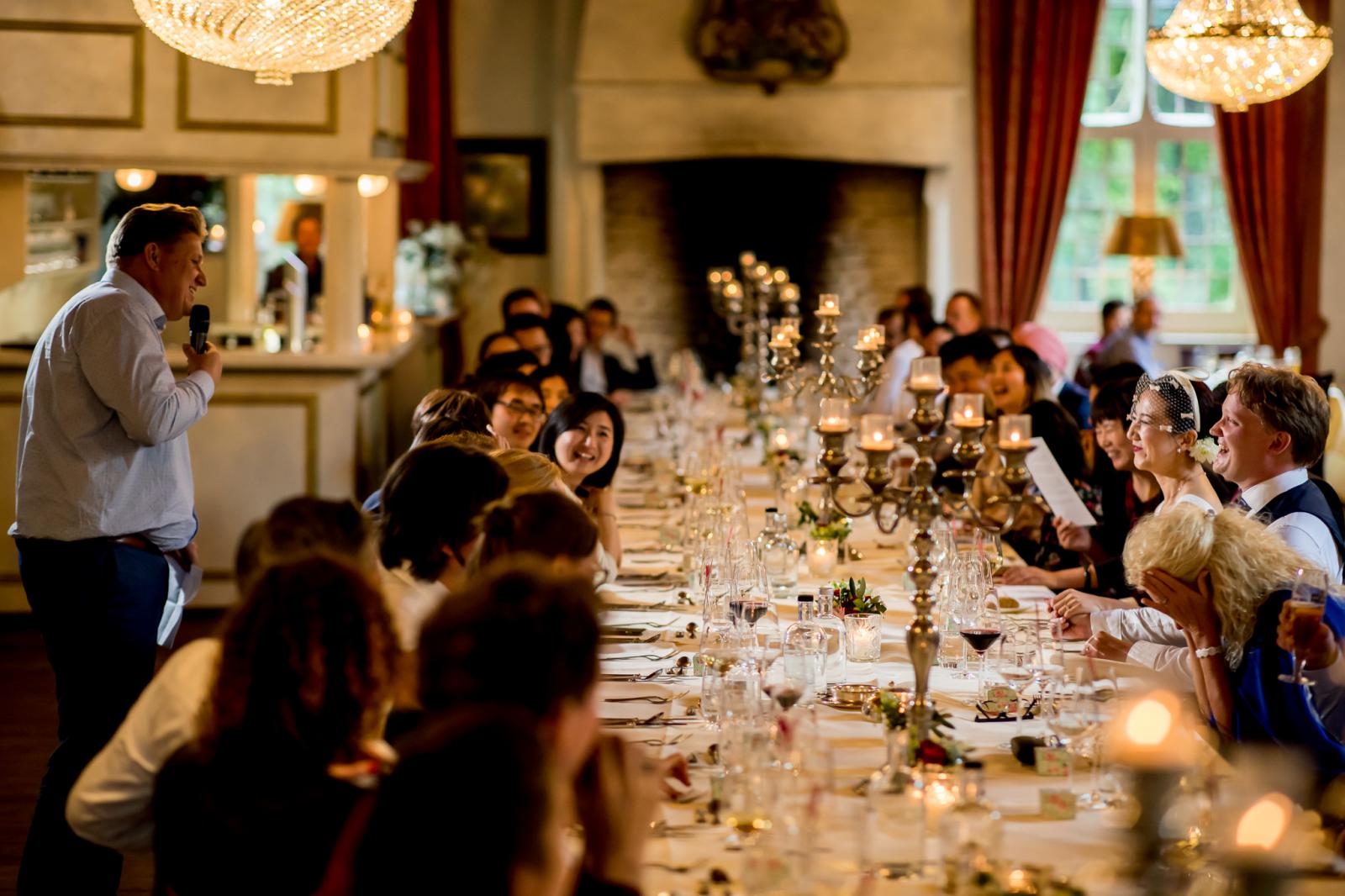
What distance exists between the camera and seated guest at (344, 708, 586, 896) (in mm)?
1185

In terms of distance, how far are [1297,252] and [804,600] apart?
27.2ft

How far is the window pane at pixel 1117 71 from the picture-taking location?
33.7ft

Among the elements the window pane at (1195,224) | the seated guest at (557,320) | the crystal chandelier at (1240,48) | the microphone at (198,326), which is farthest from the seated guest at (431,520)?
the window pane at (1195,224)

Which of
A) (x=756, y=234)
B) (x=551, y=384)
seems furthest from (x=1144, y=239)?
(x=551, y=384)

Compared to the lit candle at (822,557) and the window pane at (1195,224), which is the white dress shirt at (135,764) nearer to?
the lit candle at (822,557)

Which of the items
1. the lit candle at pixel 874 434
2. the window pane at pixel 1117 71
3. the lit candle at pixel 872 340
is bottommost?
the lit candle at pixel 874 434

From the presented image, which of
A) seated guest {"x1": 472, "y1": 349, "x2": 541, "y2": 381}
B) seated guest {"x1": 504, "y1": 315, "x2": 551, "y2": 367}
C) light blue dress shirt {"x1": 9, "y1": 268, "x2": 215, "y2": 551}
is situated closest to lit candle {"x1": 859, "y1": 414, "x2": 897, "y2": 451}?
light blue dress shirt {"x1": 9, "y1": 268, "x2": 215, "y2": 551}

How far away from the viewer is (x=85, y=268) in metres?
6.79

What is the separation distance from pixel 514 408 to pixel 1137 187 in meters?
7.40

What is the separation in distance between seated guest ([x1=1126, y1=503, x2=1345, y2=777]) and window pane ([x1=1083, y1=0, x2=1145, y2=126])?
8.54m

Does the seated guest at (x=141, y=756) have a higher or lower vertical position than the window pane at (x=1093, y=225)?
lower

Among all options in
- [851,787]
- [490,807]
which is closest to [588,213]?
[851,787]

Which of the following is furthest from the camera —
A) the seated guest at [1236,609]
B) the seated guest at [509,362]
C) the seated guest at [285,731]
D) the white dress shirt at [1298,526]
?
the seated guest at [509,362]

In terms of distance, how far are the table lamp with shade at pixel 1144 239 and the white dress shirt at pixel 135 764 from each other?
845cm
